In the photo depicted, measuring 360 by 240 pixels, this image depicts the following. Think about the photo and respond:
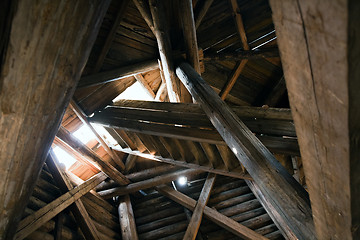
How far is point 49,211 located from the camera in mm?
4188

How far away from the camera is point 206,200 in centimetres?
543

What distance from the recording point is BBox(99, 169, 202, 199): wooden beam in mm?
5535

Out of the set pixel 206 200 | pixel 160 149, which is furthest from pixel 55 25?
pixel 206 200

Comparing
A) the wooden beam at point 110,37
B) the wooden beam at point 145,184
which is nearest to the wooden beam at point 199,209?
the wooden beam at point 145,184

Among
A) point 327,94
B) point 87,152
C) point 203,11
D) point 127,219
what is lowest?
point 327,94

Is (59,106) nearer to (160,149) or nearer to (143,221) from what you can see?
(160,149)

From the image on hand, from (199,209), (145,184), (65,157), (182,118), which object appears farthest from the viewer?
(65,157)

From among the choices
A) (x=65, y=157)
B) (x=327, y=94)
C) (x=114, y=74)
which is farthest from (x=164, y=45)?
(x=65, y=157)

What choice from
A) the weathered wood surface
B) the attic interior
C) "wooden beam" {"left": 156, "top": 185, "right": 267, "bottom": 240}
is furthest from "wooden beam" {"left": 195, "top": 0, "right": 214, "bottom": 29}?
"wooden beam" {"left": 156, "top": 185, "right": 267, "bottom": 240}

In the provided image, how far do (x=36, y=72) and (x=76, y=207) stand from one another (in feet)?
12.4

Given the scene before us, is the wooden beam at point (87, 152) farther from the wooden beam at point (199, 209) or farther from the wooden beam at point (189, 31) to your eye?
the wooden beam at point (189, 31)

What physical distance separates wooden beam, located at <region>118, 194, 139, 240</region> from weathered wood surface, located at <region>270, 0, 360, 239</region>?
15.0 feet

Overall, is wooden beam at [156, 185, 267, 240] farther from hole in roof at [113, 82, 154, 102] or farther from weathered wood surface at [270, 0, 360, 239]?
weathered wood surface at [270, 0, 360, 239]

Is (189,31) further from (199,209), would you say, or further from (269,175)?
(199,209)
